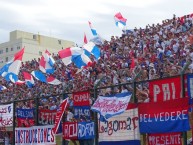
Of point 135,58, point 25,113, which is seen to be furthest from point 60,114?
point 135,58

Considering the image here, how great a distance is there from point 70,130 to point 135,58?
10.6 m

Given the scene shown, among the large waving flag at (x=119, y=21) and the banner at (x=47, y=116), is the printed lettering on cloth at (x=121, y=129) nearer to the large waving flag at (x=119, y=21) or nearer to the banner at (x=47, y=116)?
→ the banner at (x=47, y=116)

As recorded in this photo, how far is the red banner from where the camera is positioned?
12.3 metres

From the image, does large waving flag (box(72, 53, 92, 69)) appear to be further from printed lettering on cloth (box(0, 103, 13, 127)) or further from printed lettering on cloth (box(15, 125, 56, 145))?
printed lettering on cloth (box(15, 125, 56, 145))

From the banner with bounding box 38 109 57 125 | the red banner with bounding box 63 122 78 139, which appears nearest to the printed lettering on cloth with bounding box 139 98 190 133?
the red banner with bounding box 63 122 78 139

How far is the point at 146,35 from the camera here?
24.8 metres

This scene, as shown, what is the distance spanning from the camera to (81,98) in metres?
12.1

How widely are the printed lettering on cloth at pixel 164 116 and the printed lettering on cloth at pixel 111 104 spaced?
1.65 ft

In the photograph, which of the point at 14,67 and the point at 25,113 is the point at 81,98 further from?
the point at 14,67

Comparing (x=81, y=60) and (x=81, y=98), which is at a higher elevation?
(x=81, y=60)

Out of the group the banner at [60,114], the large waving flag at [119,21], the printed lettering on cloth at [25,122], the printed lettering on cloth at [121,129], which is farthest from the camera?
the large waving flag at [119,21]

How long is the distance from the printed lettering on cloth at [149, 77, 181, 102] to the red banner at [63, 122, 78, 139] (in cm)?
295

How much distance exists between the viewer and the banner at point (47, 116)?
1380 centimetres

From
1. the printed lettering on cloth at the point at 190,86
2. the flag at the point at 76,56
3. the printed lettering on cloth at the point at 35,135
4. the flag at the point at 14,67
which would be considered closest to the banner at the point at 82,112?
the printed lettering on cloth at the point at 35,135
